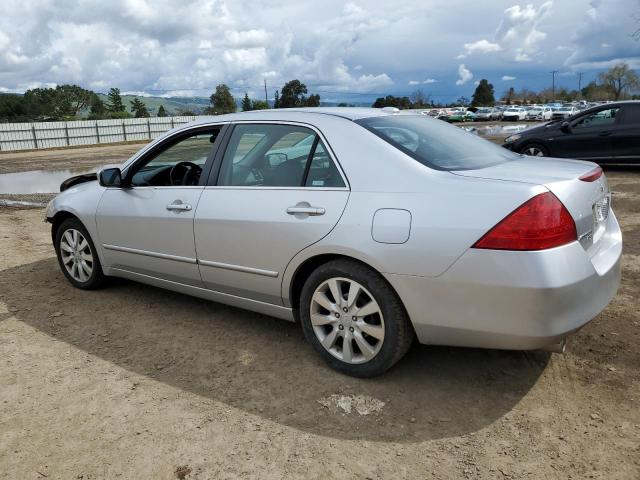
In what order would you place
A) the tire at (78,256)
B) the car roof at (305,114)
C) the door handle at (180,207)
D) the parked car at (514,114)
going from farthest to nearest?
the parked car at (514,114), the tire at (78,256), the door handle at (180,207), the car roof at (305,114)

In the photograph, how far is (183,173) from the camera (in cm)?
446

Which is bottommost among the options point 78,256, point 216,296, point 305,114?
point 216,296

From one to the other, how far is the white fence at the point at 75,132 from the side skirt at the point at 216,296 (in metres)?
27.6

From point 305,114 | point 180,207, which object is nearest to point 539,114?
point 305,114

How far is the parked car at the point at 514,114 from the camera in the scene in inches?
2085

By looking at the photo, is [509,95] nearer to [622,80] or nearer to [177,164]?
[622,80]

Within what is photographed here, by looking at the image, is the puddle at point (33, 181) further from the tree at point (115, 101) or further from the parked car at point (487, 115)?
the tree at point (115, 101)

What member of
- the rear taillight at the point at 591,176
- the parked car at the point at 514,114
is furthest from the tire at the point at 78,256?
the parked car at the point at 514,114

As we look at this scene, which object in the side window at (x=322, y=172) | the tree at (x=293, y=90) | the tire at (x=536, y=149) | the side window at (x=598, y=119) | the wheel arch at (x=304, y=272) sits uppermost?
the tree at (x=293, y=90)

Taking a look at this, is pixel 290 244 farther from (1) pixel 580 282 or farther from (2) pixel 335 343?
(1) pixel 580 282

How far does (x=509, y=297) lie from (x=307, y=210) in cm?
124

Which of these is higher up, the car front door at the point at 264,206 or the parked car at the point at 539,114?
the parked car at the point at 539,114

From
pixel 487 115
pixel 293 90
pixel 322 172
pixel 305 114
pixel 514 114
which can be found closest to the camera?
pixel 322 172

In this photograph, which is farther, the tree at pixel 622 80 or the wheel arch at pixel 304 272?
the tree at pixel 622 80
